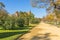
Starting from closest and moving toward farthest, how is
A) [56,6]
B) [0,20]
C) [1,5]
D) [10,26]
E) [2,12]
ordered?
[56,6]
[10,26]
[0,20]
[1,5]
[2,12]

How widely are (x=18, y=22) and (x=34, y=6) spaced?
1361cm

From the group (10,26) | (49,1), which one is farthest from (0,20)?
(49,1)

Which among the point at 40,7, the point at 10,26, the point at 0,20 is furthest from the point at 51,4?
the point at 0,20

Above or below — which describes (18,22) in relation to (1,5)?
below

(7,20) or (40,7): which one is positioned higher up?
(40,7)

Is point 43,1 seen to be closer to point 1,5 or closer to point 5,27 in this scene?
point 5,27

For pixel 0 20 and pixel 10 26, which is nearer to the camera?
pixel 10 26

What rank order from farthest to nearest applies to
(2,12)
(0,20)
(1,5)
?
(2,12) → (1,5) → (0,20)

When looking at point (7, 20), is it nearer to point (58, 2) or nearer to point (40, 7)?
point (40, 7)

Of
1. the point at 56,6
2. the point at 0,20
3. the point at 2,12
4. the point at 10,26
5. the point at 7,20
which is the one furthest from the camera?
the point at 2,12

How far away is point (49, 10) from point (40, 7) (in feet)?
7.36

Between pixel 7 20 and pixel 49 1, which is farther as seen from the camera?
pixel 7 20

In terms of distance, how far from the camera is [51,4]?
98.1ft

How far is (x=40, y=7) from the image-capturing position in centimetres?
3250
